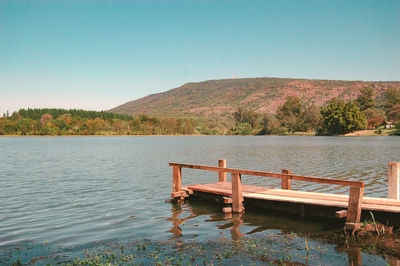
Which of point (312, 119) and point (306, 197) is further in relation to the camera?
point (312, 119)

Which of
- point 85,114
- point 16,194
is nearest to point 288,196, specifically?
point 16,194

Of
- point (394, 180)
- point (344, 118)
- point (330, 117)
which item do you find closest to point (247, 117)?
point (330, 117)

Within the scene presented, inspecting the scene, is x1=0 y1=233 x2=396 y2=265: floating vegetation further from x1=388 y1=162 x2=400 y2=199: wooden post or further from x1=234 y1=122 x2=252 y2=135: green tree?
x1=234 y1=122 x2=252 y2=135: green tree

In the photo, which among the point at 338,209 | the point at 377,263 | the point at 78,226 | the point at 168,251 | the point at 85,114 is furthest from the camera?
the point at 85,114

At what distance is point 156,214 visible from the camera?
12562mm

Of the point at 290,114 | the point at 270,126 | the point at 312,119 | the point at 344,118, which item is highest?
the point at 290,114

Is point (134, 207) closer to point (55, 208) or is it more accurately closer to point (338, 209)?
point (55, 208)

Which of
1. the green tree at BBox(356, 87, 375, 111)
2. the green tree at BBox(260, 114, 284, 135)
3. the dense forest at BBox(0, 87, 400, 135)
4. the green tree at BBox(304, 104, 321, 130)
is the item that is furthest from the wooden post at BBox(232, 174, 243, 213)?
the green tree at BBox(356, 87, 375, 111)

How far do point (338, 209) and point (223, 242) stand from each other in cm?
390

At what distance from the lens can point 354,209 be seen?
30.5 ft

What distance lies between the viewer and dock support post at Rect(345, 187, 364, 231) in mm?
9110

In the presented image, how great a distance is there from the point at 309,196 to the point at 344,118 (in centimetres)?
10835

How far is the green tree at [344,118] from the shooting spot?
10925 cm

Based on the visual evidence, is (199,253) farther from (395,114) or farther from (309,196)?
(395,114)
